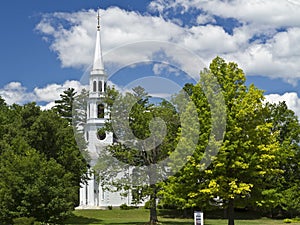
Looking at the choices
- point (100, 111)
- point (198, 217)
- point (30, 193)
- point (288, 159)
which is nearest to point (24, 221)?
point (30, 193)

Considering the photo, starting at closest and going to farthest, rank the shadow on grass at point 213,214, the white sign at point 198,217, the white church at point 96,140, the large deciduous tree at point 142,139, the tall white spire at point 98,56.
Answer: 1. the white sign at point 198,217
2. the large deciduous tree at point 142,139
3. the shadow on grass at point 213,214
4. the tall white spire at point 98,56
5. the white church at point 96,140

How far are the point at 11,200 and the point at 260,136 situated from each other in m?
14.7

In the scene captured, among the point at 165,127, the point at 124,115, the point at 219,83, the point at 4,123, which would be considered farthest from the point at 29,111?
the point at 219,83

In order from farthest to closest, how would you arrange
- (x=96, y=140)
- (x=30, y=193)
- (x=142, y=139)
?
(x=96, y=140) → (x=142, y=139) → (x=30, y=193)

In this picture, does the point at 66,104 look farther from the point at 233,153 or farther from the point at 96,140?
the point at 233,153

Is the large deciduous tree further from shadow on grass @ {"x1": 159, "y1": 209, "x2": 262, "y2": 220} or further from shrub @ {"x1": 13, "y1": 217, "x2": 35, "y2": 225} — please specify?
shadow on grass @ {"x1": 159, "y1": 209, "x2": 262, "y2": 220}

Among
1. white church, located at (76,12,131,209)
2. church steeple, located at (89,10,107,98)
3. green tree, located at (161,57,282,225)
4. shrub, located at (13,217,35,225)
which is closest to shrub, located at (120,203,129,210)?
white church, located at (76,12,131,209)

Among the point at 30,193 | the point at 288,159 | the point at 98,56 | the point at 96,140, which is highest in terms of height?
the point at 98,56

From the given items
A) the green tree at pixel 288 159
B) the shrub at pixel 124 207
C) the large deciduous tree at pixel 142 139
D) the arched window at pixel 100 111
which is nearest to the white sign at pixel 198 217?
the large deciduous tree at pixel 142 139

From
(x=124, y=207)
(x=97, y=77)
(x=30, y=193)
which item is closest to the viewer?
(x=30, y=193)

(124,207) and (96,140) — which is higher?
(96,140)

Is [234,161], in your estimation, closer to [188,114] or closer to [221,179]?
[221,179]

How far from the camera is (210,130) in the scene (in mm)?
29438

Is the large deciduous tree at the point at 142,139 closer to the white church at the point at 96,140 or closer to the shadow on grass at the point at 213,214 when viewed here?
the shadow on grass at the point at 213,214
